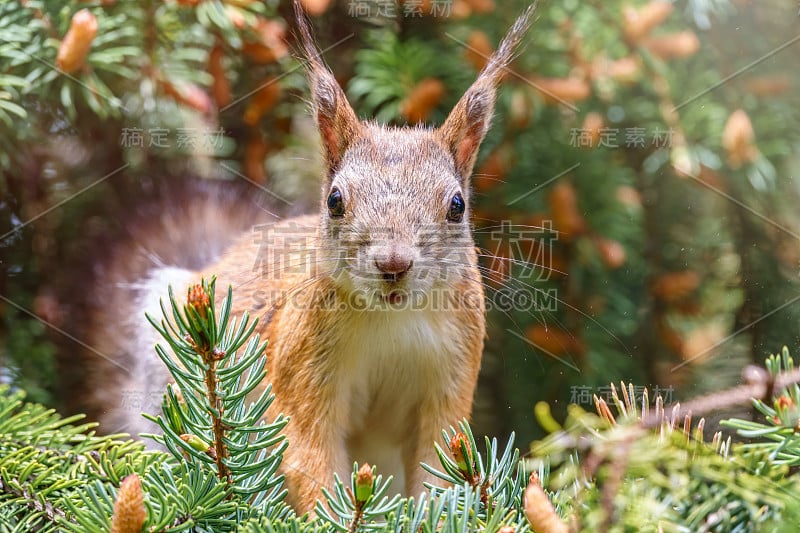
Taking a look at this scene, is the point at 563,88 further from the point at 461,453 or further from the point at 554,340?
the point at 461,453

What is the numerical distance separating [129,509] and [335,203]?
597mm

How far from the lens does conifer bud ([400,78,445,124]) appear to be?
1312 millimetres

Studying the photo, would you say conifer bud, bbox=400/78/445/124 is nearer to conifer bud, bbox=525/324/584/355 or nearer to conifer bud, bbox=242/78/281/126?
conifer bud, bbox=242/78/281/126

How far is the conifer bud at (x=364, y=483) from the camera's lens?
0.51 m

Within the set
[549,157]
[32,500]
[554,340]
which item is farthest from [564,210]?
[32,500]

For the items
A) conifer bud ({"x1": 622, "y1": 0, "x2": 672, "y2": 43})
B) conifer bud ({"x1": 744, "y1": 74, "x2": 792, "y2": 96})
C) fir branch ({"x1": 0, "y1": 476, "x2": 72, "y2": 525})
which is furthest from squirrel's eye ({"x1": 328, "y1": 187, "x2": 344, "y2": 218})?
conifer bud ({"x1": 744, "y1": 74, "x2": 792, "y2": 96})

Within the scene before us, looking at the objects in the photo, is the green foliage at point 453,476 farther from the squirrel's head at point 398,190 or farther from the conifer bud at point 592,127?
the conifer bud at point 592,127

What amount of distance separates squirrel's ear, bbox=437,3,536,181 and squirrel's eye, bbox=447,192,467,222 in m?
0.07

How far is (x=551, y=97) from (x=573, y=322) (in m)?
0.39

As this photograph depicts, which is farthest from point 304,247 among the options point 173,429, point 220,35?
point 173,429

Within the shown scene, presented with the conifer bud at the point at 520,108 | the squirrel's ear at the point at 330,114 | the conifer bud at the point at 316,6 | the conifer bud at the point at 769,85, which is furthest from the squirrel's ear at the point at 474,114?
the conifer bud at the point at 769,85

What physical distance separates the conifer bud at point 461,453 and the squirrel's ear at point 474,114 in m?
0.58

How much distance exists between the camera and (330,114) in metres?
1.09

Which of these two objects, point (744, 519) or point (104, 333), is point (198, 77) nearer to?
point (104, 333)
